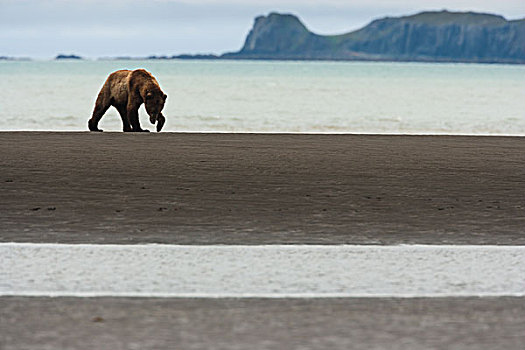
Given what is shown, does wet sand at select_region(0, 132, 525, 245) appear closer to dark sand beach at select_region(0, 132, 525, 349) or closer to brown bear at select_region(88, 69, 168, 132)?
dark sand beach at select_region(0, 132, 525, 349)

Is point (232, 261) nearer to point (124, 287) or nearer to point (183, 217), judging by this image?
point (124, 287)

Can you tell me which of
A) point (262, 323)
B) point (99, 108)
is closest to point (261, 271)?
point (262, 323)

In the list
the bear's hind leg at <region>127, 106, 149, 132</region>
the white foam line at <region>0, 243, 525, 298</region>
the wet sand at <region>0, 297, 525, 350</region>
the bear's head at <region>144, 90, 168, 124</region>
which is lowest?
the bear's hind leg at <region>127, 106, 149, 132</region>

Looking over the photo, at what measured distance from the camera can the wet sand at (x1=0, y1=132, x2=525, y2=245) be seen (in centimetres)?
825

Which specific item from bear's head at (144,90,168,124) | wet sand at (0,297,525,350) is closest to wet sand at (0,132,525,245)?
wet sand at (0,297,525,350)

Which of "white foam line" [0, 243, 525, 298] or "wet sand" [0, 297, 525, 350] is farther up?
"wet sand" [0, 297, 525, 350]

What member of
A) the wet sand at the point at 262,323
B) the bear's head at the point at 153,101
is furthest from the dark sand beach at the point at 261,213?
the bear's head at the point at 153,101

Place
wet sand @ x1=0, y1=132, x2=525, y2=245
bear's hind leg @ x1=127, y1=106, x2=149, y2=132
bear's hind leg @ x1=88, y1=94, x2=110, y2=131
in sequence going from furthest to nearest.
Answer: bear's hind leg @ x1=88, y1=94, x2=110, y2=131 → bear's hind leg @ x1=127, y1=106, x2=149, y2=132 → wet sand @ x1=0, y1=132, x2=525, y2=245

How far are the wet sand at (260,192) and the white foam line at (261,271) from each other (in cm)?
54

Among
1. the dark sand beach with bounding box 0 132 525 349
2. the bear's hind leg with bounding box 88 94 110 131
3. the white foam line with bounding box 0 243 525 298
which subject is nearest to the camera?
the dark sand beach with bounding box 0 132 525 349

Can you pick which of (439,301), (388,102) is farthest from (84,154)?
(388,102)

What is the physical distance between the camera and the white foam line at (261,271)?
5.97 metres

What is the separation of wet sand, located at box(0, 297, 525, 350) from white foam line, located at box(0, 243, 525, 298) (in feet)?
0.74

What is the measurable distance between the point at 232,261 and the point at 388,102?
4964 cm
